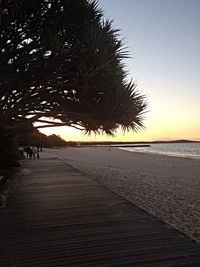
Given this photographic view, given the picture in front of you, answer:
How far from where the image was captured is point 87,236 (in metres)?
5.32

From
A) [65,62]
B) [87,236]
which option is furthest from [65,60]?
[87,236]

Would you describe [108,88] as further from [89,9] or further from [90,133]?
[90,133]

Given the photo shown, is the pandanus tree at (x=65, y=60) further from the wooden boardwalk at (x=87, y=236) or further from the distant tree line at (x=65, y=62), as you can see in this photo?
the wooden boardwalk at (x=87, y=236)

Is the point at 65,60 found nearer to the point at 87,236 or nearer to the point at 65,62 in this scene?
the point at 65,62

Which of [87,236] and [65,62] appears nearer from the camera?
[87,236]

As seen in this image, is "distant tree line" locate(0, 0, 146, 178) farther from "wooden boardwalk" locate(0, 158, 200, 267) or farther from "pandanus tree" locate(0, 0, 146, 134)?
"wooden boardwalk" locate(0, 158, 200, 267)

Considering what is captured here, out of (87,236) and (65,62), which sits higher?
(65,62)

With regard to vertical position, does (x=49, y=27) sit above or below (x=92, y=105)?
above

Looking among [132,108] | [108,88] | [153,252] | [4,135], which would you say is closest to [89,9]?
[108,88]

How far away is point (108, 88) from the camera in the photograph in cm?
1013

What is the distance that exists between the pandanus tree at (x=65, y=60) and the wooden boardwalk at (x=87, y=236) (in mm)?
3233

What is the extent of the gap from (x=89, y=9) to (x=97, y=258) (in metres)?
8.18

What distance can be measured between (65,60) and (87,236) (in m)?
5.47

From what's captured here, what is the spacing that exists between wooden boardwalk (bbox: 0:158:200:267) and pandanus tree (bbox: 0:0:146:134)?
3.23 metres
